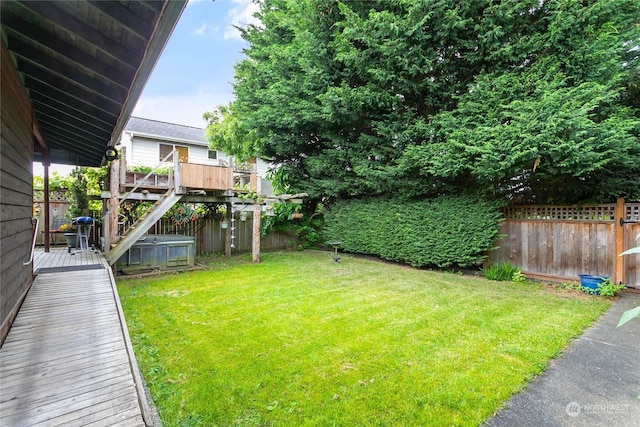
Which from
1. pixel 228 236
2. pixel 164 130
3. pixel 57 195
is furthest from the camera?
pixel 164 130

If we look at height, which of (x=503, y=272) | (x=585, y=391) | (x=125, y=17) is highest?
(x=125, y=17)

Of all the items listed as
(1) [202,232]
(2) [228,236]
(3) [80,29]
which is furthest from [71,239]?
(3) [80,29]

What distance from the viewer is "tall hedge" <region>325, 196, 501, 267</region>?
7383mm

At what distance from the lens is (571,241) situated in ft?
21.8

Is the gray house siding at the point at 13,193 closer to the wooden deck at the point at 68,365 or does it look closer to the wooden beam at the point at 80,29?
the wooden deck at the point at 68,365

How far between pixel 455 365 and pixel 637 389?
1599 millimetres

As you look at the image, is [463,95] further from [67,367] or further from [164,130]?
[164,130]

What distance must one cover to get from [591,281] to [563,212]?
1626 mm

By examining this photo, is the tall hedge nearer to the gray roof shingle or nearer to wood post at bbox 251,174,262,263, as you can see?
wood post at bbox 251,174,262,263

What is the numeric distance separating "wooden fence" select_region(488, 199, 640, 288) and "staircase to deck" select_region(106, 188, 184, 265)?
8619 mm

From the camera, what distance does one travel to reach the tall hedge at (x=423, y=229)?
7.38m

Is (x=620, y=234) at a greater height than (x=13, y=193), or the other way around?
(x=13, y=193)

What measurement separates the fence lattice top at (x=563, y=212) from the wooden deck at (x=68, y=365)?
8.43 m

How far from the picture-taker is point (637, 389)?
9.21 ft
